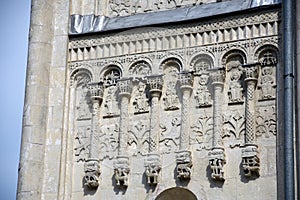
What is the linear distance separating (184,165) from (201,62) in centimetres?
164

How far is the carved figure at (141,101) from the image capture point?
46.1 ft

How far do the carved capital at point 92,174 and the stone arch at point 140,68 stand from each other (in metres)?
1.50


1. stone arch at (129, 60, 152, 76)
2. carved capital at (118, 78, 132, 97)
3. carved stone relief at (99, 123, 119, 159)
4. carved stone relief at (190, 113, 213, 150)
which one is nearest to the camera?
carved stone relief at (190, 113, 213, 150)

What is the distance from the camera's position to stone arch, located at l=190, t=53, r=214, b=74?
13.9 meters

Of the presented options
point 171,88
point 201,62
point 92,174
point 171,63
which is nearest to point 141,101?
point 171,88

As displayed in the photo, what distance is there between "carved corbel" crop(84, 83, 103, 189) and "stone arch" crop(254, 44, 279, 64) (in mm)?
2523

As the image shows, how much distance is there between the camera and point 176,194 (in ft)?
44.6

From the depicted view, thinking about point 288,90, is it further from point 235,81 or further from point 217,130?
point 217,130

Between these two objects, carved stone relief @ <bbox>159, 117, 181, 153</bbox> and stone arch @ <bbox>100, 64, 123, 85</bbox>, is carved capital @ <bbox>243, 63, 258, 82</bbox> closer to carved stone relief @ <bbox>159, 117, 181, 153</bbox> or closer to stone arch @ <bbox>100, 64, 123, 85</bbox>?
carved stone relief @ <bbox>159, 117, 181, 153</bbox>

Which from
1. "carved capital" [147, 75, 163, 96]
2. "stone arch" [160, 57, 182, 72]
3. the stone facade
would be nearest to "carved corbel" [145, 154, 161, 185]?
the stone facade

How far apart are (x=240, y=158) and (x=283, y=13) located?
219 cm

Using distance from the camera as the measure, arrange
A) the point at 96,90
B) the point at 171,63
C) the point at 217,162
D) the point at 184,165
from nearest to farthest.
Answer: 1. the point at 217,162
2. the point at 184,165
3. the point at 171,63
4. the point at 96,90

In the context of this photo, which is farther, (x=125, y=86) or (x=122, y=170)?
(x=125, y=86)

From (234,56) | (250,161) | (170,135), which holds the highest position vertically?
(234,56)
